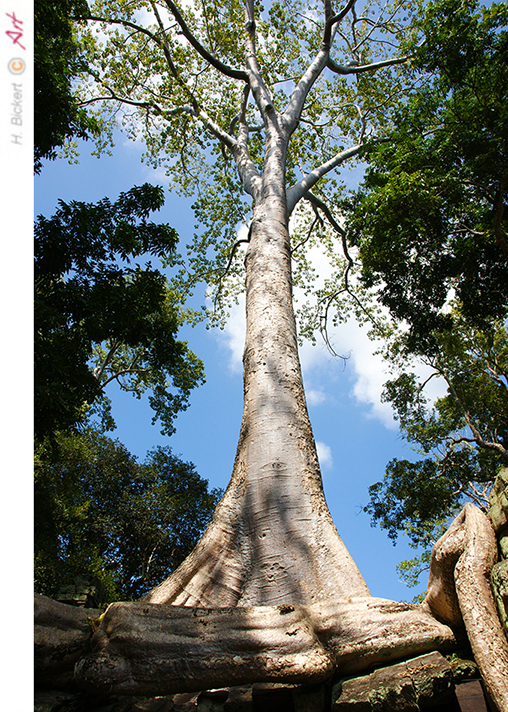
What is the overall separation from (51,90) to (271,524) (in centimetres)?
586

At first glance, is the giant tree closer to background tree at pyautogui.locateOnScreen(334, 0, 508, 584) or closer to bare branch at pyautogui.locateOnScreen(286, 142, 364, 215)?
bare branch at pyautogui.locateOnScreen(286, 142, 364, 215)

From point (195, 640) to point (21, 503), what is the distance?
848 mm

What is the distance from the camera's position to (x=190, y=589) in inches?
91.0

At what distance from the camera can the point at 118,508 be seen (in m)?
11.2

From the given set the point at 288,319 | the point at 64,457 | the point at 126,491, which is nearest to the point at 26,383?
the point at 288,319

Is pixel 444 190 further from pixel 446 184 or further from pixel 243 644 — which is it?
pixel 243 644

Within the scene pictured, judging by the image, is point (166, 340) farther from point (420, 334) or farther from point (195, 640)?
point (195, 640)

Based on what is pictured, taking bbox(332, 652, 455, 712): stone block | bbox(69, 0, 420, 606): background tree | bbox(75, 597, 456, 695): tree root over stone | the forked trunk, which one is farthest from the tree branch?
bbox(332, 652, 455, 712): stone block

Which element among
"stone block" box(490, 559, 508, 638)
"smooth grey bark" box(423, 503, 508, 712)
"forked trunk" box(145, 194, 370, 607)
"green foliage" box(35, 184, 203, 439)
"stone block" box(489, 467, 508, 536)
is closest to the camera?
"smooth grey bark" box(423, 503, 508, 712)

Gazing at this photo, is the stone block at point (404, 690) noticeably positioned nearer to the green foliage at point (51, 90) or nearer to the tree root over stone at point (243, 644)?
the tree root over stone at point (243, 644)

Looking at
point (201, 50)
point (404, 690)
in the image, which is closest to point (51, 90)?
point (201, 50)

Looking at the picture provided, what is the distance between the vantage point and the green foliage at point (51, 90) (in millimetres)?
5223

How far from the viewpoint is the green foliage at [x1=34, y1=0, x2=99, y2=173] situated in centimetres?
522

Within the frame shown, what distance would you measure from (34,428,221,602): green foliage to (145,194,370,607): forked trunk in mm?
7288
